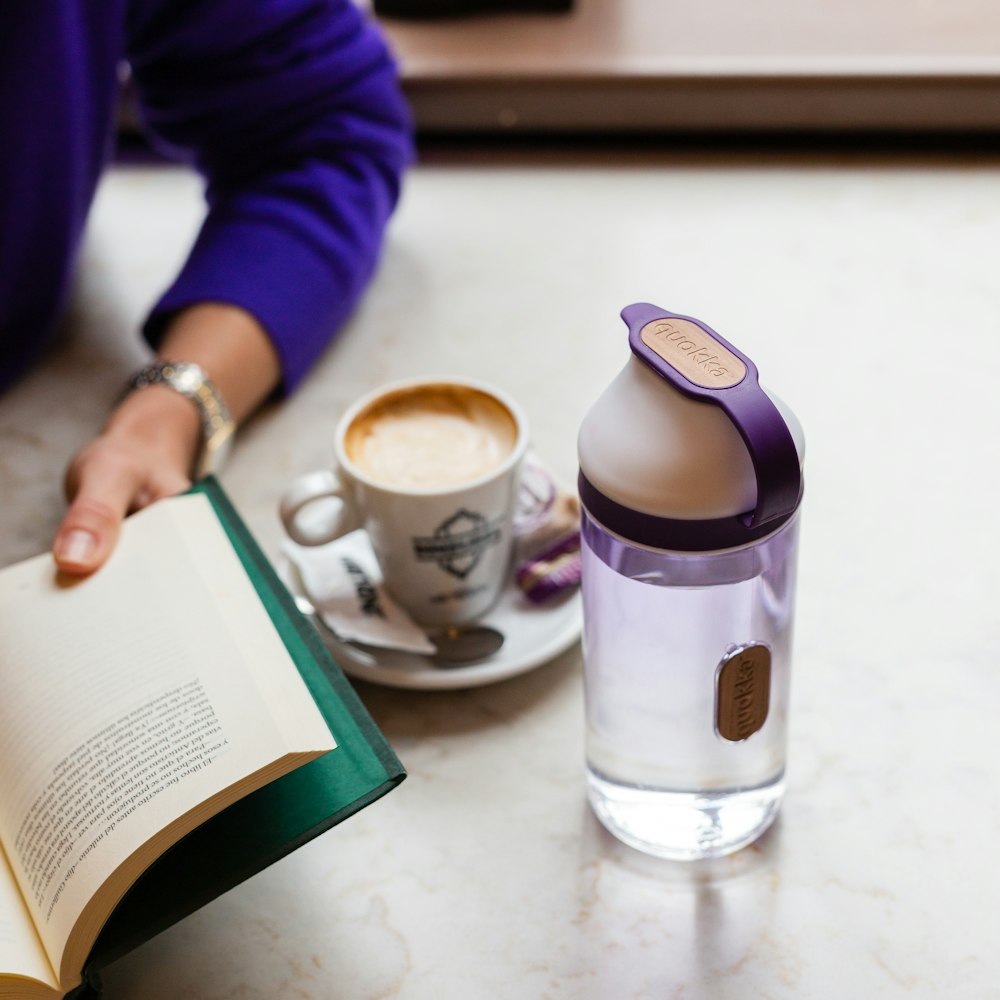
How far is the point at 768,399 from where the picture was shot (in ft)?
1.42

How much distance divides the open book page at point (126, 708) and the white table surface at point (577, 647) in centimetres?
9

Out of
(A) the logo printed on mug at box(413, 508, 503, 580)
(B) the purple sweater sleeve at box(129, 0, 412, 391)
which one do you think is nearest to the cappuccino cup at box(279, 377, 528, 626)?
(A) the logo printed on mug at box(413, 508, 503, 580)

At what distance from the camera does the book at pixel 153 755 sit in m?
0.48

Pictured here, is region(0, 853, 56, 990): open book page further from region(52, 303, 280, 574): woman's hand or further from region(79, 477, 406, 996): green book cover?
region(52, 303, 280, 574): woman's hand

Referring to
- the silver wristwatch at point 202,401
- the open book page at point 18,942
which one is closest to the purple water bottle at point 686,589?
the open book page at point 18,942

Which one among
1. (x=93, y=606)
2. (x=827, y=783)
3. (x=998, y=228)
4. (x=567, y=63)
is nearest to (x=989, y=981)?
(x=827, y=783)

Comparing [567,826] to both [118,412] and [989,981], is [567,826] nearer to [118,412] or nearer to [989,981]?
[989,981]

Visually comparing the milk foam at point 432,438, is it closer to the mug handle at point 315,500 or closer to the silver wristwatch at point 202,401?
the mug handle at point 315,500

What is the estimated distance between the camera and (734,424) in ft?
1.38

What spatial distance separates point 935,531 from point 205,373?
54cm

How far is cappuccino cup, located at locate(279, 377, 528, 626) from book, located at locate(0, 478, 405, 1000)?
8 cm

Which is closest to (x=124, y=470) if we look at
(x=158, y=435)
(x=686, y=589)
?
(x=158, y=435)

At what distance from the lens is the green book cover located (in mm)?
493

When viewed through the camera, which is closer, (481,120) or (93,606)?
(93,606)
